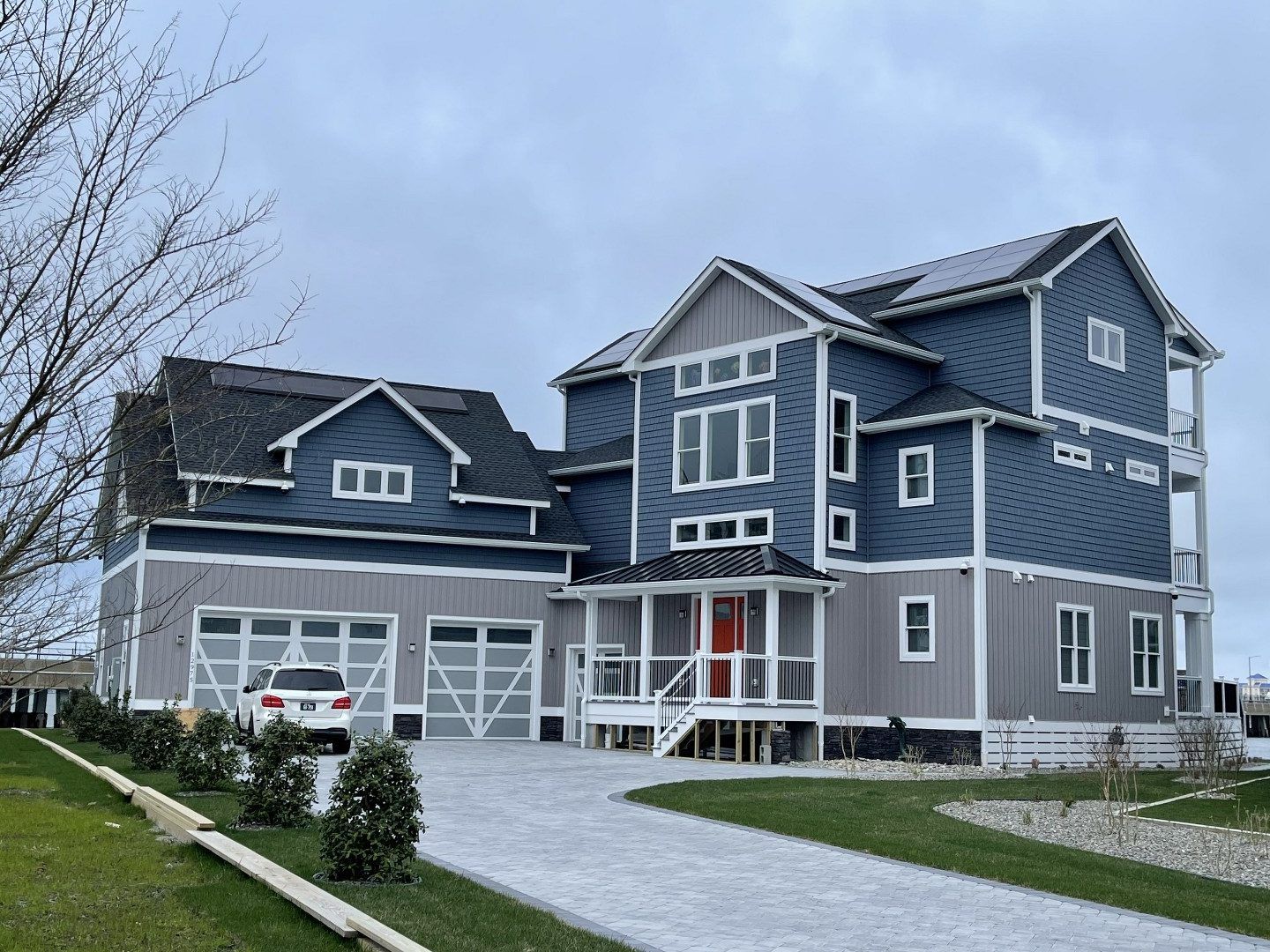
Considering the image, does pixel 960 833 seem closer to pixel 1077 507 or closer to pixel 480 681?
pixel 1077 507

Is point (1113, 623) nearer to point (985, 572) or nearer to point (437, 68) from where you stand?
point (985, 572)

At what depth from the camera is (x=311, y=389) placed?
109 feet

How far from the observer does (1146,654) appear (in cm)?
2978

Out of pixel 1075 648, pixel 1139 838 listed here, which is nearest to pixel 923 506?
pixel 1075 648

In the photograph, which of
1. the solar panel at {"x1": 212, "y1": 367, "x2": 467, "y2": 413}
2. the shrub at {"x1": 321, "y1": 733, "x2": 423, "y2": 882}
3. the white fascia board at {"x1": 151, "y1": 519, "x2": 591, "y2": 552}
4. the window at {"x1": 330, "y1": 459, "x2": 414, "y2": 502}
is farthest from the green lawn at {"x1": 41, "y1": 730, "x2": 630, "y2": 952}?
the solar panel at {"x1": 212, "y1": 367, "x2": 467, "y2": 413}

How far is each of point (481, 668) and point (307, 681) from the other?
300 inches

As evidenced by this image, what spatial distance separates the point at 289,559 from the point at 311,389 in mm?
5379

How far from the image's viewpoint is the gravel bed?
13.0 meters

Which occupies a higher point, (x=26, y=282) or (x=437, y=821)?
(x=26, y=282)

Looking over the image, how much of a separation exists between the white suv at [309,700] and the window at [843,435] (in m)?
10.4

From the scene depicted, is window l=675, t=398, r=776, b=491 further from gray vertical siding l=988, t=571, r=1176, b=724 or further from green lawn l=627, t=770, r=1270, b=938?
green lawn l=627, t=770, r=1270, b=938

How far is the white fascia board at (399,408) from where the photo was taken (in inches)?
1184

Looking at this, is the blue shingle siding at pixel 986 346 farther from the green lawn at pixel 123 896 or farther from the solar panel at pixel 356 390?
the green lawn at pixel 123 896

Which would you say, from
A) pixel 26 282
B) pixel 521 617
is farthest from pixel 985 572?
pixel 26 282
